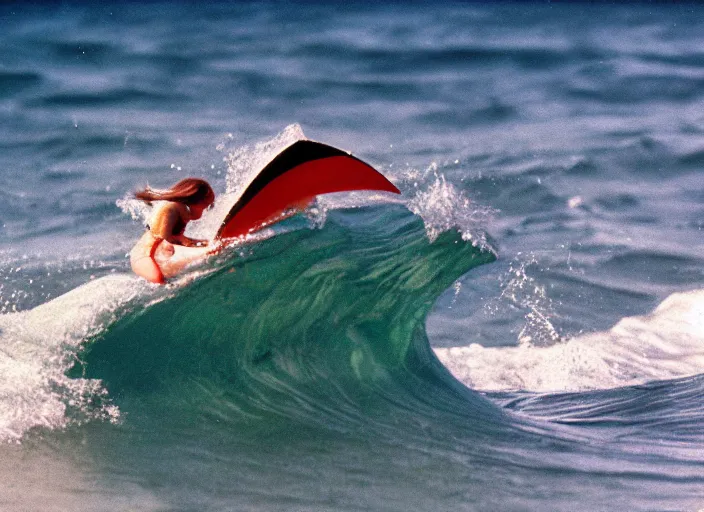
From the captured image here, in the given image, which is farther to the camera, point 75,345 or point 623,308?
point 623,308

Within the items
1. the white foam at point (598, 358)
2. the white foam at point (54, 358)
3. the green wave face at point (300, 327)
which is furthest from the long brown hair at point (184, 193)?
the white foam at point (598, 358)

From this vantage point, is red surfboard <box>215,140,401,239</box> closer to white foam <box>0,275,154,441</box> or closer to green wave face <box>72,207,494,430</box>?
green wave face <box>72,207,494,430</box>

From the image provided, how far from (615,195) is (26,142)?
6.81m

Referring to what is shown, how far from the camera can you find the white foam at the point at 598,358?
21.8 ft

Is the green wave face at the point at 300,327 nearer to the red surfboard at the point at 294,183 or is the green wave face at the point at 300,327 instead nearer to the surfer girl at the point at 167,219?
the red surfboard at the point at 294,183

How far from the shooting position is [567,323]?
306 inches

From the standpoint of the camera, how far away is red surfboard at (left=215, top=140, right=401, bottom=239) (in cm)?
509

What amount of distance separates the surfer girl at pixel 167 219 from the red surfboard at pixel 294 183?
18 centimetres

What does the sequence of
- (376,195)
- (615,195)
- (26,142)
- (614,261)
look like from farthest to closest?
(26,142) → (615,195) → (614,261) → (376,195)

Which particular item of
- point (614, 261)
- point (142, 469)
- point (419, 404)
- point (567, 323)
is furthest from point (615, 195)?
point (142, 469)

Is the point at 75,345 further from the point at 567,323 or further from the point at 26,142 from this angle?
Answer: the point at 26,142

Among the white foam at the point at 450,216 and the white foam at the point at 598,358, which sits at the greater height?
the white foam at the point at 450,216

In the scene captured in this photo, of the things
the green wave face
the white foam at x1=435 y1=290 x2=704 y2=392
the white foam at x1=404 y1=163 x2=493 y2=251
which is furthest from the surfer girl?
the white foam at x1=435 y1=290 x2=704 y2=392

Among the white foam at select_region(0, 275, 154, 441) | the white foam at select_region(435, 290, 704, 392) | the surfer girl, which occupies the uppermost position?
the surfer girl
